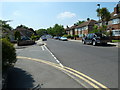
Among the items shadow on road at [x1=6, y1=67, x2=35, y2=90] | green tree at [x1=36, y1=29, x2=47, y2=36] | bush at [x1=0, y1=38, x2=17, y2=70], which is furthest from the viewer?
green tree at [x1=36, y1=29, x2=47, y2=36]

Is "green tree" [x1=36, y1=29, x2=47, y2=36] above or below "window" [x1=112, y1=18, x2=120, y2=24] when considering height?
above

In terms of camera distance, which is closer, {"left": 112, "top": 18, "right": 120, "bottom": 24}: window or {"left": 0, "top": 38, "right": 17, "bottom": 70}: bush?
{"left": 0, "top": 38, "right": 17, "bottom": 70}: bush

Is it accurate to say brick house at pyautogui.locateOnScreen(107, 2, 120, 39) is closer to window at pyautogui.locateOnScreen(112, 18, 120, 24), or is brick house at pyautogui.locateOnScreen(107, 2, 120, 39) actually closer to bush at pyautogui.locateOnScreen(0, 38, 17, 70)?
window at pyautogui.locateOnScreen(112, 18, 120, 24)

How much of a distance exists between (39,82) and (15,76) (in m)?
1.42

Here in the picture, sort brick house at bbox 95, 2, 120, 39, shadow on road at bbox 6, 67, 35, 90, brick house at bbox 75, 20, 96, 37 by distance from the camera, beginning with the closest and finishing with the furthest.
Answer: shadow on road at bbox 6, 67, 35, 90 → brick house at bbox 95, 2, 120, 39 → brick house at bbox 75, 20, 96, 37

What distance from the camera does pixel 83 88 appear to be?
4.48 m

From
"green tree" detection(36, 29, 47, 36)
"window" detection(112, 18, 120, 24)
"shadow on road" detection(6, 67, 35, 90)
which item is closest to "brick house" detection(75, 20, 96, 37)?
"window" detection(112, 18, 120, 24)

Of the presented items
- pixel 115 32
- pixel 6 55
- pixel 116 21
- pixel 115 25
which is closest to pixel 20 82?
pixel 6 55

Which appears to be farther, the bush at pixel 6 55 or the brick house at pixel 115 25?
the brick house at pixel 115 25

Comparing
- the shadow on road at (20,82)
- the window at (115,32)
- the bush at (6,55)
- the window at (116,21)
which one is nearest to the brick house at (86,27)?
the window at (116,21)

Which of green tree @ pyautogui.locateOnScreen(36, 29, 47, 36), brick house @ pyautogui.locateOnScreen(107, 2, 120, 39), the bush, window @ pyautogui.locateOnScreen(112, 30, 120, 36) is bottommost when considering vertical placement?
the bush

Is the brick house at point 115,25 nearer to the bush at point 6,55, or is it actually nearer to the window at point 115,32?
the window at point 115,32

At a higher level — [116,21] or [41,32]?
[41,32]

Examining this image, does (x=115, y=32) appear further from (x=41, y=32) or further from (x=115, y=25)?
(x=41, y=32)
